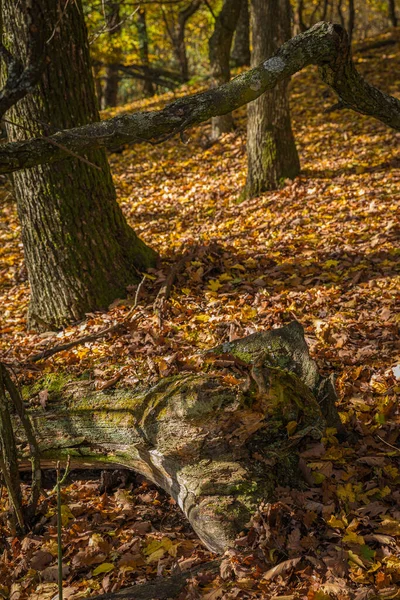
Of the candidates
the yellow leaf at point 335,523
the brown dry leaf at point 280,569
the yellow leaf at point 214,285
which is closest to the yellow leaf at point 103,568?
the brown dry leaf at point 280,569

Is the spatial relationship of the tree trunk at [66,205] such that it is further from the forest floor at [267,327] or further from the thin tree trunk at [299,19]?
the thin tree trunk at [299,19]

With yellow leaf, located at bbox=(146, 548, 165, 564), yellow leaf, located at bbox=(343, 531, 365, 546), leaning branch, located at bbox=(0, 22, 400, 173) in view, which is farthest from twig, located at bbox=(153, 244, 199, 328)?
yellow leaf, located at bbox=(343, 531, 365, 546)

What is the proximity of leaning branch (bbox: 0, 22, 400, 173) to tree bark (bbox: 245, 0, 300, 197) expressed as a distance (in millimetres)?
4656

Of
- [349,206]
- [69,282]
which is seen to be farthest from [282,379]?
[349,206]

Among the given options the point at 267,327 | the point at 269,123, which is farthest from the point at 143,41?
the point at 267,327

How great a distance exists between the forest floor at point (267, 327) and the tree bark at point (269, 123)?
1.09 ft

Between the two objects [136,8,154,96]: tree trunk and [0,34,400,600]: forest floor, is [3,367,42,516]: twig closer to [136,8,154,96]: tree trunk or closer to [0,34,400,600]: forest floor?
[0,34,400,600]: forest floor

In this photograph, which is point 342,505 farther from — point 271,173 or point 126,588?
point 271,173

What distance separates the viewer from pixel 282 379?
3631mm

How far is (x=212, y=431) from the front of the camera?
3428mm

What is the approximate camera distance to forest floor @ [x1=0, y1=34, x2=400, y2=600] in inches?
120

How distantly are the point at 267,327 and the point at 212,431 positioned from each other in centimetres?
184

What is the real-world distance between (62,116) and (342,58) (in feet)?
9.34

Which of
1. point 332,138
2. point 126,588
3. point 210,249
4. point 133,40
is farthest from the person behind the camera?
point 133,40
